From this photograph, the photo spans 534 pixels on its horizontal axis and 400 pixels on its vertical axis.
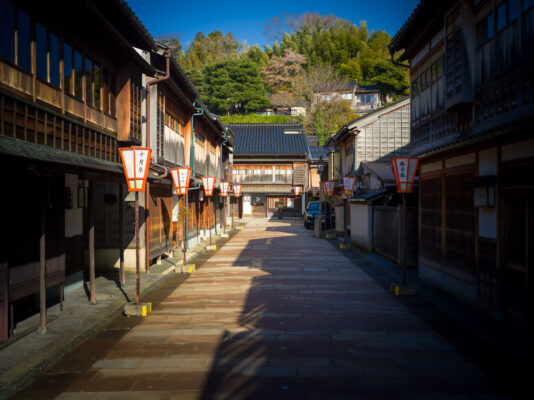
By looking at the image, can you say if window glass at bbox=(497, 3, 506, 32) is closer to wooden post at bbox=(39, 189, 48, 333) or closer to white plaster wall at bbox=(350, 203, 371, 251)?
wooden post at bbox=(39, 189, 48, 333)

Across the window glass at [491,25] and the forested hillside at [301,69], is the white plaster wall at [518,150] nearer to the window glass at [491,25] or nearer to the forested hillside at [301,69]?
the window glass at [491,25]

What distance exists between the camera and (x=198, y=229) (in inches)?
923

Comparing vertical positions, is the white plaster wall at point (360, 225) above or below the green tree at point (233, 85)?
below

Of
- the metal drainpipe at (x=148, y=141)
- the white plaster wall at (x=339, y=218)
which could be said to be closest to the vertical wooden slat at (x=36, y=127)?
the metal drainpipe at (x=148, y=141)

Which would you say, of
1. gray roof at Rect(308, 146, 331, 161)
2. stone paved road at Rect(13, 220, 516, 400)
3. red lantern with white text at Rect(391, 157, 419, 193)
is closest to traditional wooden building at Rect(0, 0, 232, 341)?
stone paved road at Rect(13, 220, 516, 400)

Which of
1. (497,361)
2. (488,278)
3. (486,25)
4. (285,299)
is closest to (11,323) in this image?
(285,299)

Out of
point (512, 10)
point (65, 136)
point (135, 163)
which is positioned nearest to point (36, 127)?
point (65, 136)

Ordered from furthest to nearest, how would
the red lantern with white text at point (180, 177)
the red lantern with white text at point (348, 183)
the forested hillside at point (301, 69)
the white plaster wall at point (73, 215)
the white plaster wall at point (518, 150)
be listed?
the forested hillside at point (301, 69)
the red lantern with white text at point (348, 183)
the red lantern with white text at point (180, 177)
the white plaster wall at point (73, 215)
the white plaster wall at point (518, 150)

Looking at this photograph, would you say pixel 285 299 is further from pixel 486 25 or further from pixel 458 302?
pixel 486 25

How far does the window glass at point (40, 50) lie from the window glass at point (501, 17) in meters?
9.93

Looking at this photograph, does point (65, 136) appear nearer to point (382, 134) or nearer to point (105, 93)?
point (105, 93)

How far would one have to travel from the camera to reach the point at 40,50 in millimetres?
7898

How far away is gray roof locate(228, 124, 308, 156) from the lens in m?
47.3

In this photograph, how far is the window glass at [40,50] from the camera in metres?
7.76
